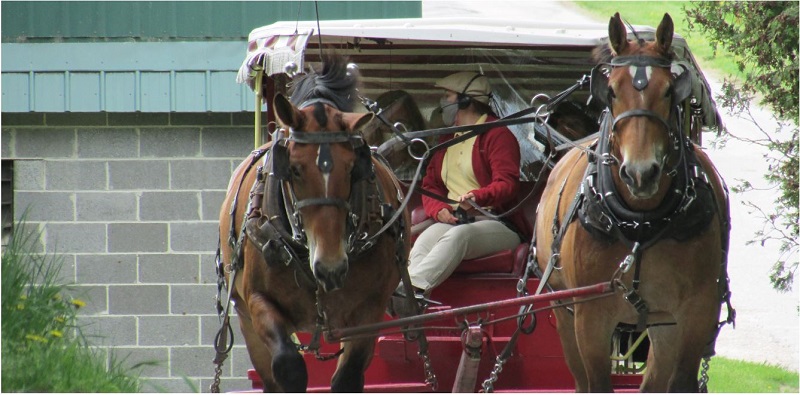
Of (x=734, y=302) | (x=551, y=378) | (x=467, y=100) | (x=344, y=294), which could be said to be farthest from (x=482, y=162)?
(x=734, y=302)

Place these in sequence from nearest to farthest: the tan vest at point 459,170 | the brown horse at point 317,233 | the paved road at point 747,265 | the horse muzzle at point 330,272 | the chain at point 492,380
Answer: the horse muzzle at point 330,272
the brown horse at point 317,233
the chain at point 492,380
the tan vest at point 459,170
the paved road at point 747,265

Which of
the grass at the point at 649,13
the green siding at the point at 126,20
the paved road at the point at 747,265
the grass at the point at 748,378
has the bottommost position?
the grass at the point at 748,378

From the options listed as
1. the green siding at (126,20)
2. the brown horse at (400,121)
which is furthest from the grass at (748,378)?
the green siding at (126,20)

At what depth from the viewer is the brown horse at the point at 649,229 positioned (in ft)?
14.8

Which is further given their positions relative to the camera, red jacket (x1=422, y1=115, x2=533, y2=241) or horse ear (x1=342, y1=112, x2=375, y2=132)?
red jacket (x1=422, y1=115, x2=533, y2=241)

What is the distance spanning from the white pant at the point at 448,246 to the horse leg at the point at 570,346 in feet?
2.46

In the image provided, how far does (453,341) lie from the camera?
6.15 m

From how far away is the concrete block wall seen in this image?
9062 millimetres

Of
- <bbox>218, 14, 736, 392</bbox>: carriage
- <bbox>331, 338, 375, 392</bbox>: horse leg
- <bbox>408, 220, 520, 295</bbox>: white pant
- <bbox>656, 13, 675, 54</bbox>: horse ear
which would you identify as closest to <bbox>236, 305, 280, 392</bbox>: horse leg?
<bbox>218, 14, 736, 392</bbox>: carriage

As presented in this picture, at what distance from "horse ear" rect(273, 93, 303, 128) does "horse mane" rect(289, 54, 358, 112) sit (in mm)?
390

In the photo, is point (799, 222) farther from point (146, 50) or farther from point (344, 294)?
point (146, 50)

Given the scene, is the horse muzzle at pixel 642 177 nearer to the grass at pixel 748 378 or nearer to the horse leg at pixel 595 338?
the horse leg at pixel 595 338

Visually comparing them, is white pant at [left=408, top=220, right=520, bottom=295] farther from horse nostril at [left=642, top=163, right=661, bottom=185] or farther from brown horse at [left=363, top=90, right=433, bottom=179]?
horse nostril at [left=642, top=163, right=661, bottom=185]

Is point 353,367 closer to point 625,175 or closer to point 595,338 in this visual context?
point 595,338
